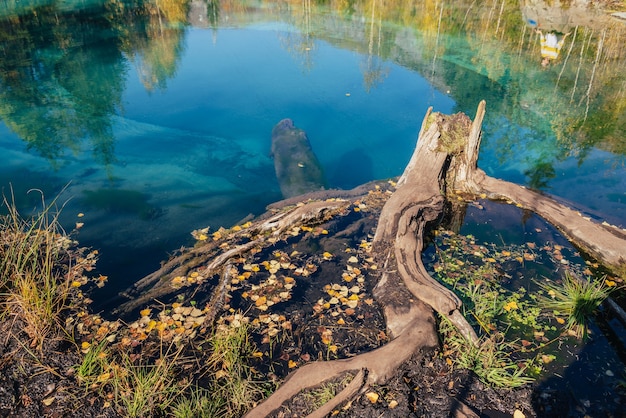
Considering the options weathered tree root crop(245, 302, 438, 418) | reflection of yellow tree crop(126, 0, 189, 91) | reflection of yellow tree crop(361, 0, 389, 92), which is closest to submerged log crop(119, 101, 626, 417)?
weathered tree root crop(245, 302, 438, 418)

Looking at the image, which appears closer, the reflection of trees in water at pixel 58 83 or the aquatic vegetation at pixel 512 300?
the aquatic vegetation at pixel 512 300

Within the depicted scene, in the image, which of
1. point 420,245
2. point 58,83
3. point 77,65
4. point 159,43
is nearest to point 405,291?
point 420,245

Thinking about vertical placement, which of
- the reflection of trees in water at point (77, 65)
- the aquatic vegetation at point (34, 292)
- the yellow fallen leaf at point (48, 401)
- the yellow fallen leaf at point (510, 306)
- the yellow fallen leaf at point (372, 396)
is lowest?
the yellow fallen leaf at point (48, 401)

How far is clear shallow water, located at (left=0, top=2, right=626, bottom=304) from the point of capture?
6262 mm

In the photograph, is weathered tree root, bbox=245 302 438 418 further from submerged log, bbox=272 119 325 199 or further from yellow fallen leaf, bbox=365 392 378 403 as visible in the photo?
submerged log, bbox=272 119 325 199

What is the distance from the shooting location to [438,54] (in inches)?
502

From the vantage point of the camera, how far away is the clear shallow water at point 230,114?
6.26 meters

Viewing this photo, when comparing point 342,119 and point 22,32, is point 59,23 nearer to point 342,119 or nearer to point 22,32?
point 22,32

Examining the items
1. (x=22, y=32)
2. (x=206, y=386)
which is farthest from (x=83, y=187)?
(x=22, y=32)

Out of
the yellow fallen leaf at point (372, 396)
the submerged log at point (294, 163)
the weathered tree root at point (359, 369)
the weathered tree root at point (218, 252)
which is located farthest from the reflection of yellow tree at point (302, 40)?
the yellow fallen leaf at point (372, 396)

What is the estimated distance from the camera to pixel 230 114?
32.0 feet

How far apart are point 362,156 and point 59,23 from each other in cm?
1369

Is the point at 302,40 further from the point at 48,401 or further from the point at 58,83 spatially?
the point at 48,401

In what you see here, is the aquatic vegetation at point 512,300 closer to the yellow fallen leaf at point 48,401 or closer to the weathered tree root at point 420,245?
the weathered tree root at point 420,245
